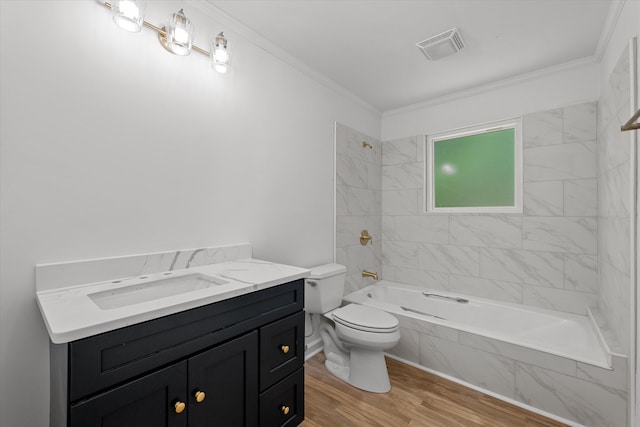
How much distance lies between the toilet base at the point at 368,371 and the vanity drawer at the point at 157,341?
1.00m

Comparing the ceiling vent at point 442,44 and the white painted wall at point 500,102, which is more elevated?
the ceiling vent at point 442,44

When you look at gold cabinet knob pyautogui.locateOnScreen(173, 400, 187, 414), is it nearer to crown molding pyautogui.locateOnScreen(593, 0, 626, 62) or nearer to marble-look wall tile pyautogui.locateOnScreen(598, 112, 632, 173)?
marble-look wall tile pyautogui.locateOnScreen(598, 112, 632, 173)

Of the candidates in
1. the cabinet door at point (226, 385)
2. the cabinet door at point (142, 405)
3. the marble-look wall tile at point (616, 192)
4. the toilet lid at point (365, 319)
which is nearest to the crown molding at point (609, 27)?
the marble-look wall tile at point (616, 192)

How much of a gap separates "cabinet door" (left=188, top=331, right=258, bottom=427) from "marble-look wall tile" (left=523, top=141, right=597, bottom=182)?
2.55 metres

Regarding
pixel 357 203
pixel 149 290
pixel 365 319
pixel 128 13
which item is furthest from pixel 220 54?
pixel 365 319

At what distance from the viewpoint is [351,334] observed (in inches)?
77.2

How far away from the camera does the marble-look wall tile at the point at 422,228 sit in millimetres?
2869

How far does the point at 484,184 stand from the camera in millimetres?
2744

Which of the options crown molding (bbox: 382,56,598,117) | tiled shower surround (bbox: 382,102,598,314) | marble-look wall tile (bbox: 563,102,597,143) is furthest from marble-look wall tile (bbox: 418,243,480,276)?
crown molding (bbox: 382,56,598,117)

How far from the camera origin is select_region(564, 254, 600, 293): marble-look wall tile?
2.17 m

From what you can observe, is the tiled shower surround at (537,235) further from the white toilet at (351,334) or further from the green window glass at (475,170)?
the white toilet at (351,334)

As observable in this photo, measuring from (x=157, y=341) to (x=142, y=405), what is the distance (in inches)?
7.5

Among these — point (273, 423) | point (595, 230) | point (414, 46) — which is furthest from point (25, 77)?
point (595, 230)

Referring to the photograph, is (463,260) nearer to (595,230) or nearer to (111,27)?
(595,230)
